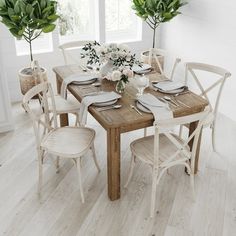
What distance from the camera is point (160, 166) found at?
8.16ft

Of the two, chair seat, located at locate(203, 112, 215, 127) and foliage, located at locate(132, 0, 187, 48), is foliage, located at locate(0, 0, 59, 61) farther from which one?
chair seat, located at locate(203, 112, 215, 127)

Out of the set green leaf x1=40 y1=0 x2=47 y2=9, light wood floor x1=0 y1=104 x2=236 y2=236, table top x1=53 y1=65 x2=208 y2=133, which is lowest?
light wood floor x1=0 y1=104 x2=236 y2=236

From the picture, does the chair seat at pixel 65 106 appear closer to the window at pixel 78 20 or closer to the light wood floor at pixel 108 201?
the light wood floor at pixel 108 201

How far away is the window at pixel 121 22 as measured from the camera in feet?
16.0

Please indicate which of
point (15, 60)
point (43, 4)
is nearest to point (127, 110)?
point (43, 4)

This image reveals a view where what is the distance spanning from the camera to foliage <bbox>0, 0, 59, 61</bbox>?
358cm

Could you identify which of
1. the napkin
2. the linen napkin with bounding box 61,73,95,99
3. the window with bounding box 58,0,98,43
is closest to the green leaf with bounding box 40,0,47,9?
the window with bounding box 58,0,98,43

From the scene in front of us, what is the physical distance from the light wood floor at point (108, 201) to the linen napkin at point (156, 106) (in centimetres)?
74

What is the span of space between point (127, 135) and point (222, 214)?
141cm

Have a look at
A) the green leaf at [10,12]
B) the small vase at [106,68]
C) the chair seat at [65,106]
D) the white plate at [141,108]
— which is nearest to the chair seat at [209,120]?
the white plate at [141,108]

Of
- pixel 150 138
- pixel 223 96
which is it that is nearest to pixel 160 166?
pixel 150 138

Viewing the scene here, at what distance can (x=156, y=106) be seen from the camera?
8.51 ft

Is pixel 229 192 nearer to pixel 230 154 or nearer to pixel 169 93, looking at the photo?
pixel 230 154

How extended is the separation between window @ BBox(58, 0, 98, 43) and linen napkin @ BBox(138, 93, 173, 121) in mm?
2382
